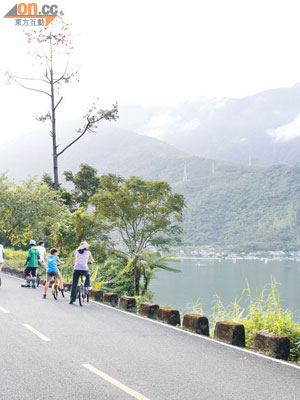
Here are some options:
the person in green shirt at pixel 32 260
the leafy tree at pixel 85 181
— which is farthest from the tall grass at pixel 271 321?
the leafy tree at pixel 85 181

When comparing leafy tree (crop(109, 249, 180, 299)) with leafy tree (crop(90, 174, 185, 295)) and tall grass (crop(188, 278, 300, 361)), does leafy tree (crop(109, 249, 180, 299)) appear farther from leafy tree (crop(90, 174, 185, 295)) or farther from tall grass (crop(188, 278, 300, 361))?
tall grass (crop(188, 278, 300, 361))

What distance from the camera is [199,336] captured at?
8.60 meters

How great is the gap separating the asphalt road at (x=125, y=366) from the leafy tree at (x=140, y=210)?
14740mm

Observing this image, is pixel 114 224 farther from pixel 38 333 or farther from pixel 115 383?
pixel 115 383

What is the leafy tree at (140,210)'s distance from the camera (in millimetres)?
24391

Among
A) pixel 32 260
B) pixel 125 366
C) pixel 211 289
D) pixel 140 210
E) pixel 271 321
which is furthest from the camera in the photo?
pixel 211 289

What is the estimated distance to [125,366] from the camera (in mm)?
6168

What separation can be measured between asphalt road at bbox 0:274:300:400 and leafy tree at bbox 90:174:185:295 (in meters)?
14.7

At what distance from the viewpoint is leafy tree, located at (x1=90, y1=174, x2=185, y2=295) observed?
80.0 feet

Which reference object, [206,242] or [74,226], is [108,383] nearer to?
[74,226]

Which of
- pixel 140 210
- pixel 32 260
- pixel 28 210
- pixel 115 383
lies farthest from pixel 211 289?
pixel 115 383

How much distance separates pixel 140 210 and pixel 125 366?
1864cm

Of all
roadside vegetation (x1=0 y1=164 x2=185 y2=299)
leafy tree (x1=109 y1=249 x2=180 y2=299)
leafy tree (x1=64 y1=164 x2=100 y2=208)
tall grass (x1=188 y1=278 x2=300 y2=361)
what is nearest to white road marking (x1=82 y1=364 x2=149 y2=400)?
tall grass (x1=188 y1=278 x2=300 y2=361)

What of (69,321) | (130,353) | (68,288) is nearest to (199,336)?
(130,353)
